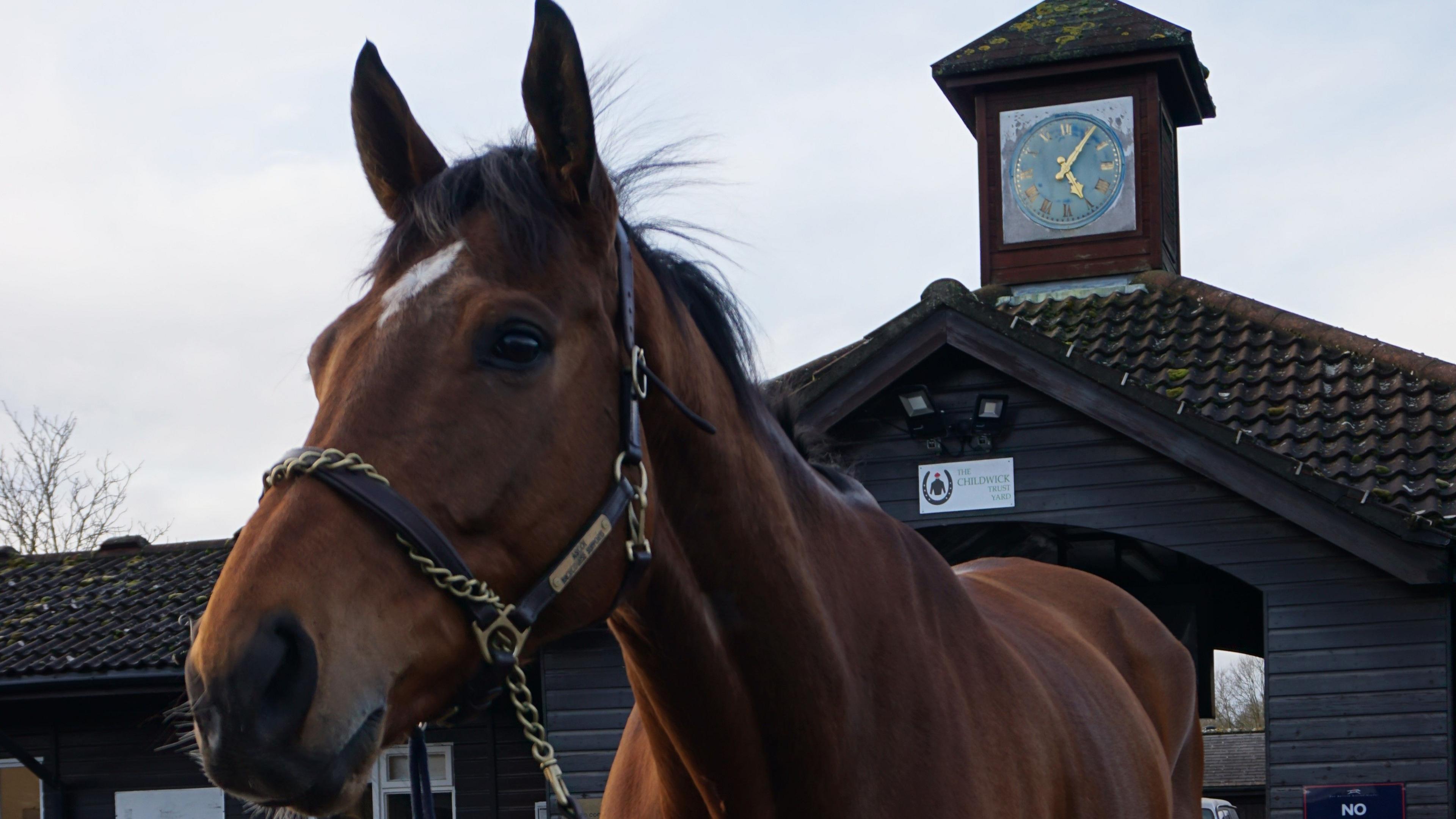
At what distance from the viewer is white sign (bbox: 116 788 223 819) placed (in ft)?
45.0

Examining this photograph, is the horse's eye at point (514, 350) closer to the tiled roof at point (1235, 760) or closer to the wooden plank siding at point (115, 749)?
the wooden plank siding at point (115, 749)

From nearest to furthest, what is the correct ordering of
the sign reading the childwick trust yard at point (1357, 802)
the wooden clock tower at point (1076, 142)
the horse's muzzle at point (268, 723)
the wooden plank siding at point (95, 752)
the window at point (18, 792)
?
1. the horse's muzzle at point (268, 723)
2. the sign reading the childwick trust yard at point (1357, 802)
3. the wooden clock tower at point (1076, 142)
4. the wooden plank siding at point (95, 752)
5. the window at point (18, 792)

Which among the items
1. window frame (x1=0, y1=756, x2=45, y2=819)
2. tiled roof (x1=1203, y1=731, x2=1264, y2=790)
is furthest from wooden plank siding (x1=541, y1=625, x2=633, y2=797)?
tiled roof (x1=1203, y1=731, x2=1264, y2=790)

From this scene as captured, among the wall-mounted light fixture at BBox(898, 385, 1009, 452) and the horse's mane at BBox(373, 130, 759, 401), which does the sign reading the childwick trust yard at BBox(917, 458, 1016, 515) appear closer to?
the wall-mounted light fixture at BBox(898, 385, 1009, 452)

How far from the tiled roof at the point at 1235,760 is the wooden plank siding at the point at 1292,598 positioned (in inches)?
1021

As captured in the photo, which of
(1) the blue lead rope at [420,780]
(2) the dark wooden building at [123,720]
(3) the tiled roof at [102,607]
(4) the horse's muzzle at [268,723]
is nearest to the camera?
(4) the horse's muzzle at [268,723]

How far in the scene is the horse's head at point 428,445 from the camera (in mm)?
1568

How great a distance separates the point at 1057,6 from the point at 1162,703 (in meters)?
9.61

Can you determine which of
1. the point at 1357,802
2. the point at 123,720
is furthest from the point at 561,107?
the point at 123,720

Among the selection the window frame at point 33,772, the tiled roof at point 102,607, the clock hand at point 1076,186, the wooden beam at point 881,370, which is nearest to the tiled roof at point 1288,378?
the wooden beam at point 881,370

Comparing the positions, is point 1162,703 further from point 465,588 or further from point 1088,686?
point 465,588

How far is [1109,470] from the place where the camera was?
353 inches

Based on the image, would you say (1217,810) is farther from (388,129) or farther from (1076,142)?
(388,129)

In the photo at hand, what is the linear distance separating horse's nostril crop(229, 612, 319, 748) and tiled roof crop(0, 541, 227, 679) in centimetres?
1006
